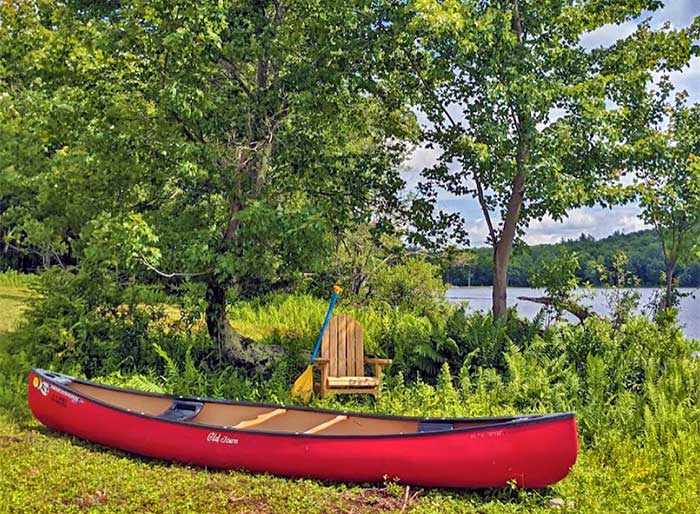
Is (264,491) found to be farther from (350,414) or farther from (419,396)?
→ (419,396)

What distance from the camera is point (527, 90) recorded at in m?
7.73

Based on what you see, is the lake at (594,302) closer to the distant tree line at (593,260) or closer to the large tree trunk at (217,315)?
the distant tree line at (593,260)

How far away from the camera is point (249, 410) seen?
6.26 m

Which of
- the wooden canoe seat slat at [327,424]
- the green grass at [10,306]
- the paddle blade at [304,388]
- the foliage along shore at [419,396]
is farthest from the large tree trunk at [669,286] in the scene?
the green grass at [10,306]

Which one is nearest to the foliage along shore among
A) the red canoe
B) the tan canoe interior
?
Result: the red canoe

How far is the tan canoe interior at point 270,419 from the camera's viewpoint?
5.77m

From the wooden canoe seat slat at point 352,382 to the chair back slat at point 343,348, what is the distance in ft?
1.11

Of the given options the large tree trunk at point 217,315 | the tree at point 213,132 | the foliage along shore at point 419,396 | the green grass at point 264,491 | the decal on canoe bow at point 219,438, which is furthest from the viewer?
the large tree trunk at point 217,315

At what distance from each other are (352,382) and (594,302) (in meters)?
4.89

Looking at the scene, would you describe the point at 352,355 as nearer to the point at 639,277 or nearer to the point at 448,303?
the point at 639,277

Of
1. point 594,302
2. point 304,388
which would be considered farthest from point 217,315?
point 594,302

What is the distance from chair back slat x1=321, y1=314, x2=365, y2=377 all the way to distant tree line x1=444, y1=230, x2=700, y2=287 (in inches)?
107

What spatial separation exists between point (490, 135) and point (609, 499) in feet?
15.5

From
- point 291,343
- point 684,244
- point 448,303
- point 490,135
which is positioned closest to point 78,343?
point 291,343
